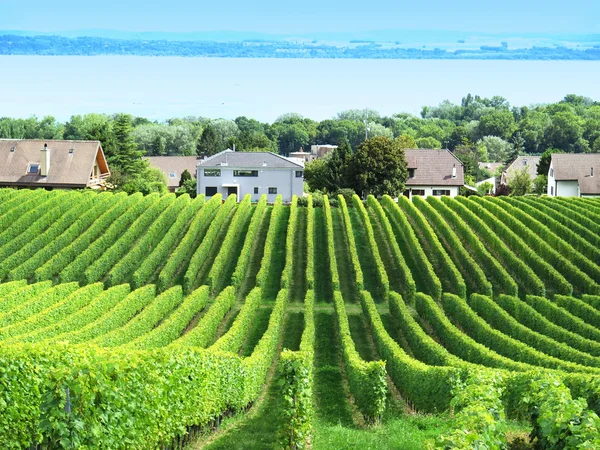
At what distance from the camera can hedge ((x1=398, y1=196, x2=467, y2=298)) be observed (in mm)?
50531

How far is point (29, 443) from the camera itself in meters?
20.8

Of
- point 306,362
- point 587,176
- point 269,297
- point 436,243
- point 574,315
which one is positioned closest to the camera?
point 306,362

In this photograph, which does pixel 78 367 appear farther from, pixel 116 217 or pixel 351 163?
pixel 351 163

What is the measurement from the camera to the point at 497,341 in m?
36.7

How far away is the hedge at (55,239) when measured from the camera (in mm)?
51969

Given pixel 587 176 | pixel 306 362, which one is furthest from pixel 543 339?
pixel 587 176

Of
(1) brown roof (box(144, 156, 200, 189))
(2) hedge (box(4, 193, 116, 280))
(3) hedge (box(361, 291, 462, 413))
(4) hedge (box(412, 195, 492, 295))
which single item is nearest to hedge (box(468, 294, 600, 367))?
(4) hedge (box(412, 195, 492, 295))

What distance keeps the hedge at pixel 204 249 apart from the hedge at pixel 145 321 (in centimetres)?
325

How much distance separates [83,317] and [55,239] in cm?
1874

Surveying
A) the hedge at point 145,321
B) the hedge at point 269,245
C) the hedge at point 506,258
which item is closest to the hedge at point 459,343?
the hedge at point 506,258

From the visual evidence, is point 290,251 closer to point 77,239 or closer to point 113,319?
point 77,239

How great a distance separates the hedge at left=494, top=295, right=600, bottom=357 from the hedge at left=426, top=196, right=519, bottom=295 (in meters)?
3.19

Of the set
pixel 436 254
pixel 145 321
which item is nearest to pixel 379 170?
pixel 436 254

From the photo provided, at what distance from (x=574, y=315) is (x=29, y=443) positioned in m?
32.1
